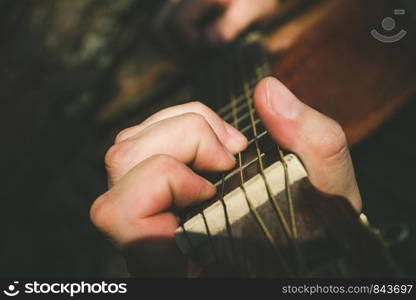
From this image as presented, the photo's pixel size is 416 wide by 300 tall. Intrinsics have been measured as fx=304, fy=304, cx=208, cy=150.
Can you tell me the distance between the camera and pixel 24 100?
7.42ft

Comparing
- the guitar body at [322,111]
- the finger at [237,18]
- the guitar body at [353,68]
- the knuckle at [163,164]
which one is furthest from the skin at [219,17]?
the knuckle at [163,164]

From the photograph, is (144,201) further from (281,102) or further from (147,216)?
(281,102)

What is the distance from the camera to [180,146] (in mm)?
768

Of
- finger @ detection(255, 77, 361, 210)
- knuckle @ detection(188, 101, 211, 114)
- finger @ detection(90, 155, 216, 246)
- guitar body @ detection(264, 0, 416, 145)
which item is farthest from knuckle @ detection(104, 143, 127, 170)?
guitar body @ detection(264, 0, 416, 145)

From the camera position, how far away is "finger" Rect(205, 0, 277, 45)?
150 centimetres

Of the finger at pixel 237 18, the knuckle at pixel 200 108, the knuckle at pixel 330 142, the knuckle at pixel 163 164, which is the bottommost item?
the knuckle at pixel 330 142

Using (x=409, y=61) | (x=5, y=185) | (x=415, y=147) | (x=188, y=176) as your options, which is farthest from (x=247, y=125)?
(x=5, y=185)

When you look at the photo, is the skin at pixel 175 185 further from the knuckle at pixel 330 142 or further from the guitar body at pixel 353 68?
the guitar body at pixel 353 68

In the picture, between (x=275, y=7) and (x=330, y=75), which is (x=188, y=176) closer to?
(x=330, y=75)

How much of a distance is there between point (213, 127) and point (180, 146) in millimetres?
111

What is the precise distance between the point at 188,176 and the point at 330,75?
664 mm

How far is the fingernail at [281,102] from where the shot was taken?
64 centimetres

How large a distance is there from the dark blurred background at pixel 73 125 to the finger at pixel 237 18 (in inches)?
13.8

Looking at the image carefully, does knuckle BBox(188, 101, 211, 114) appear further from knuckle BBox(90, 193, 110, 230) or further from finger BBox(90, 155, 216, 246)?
knuckle BBox(90, 193, 110, 230)
